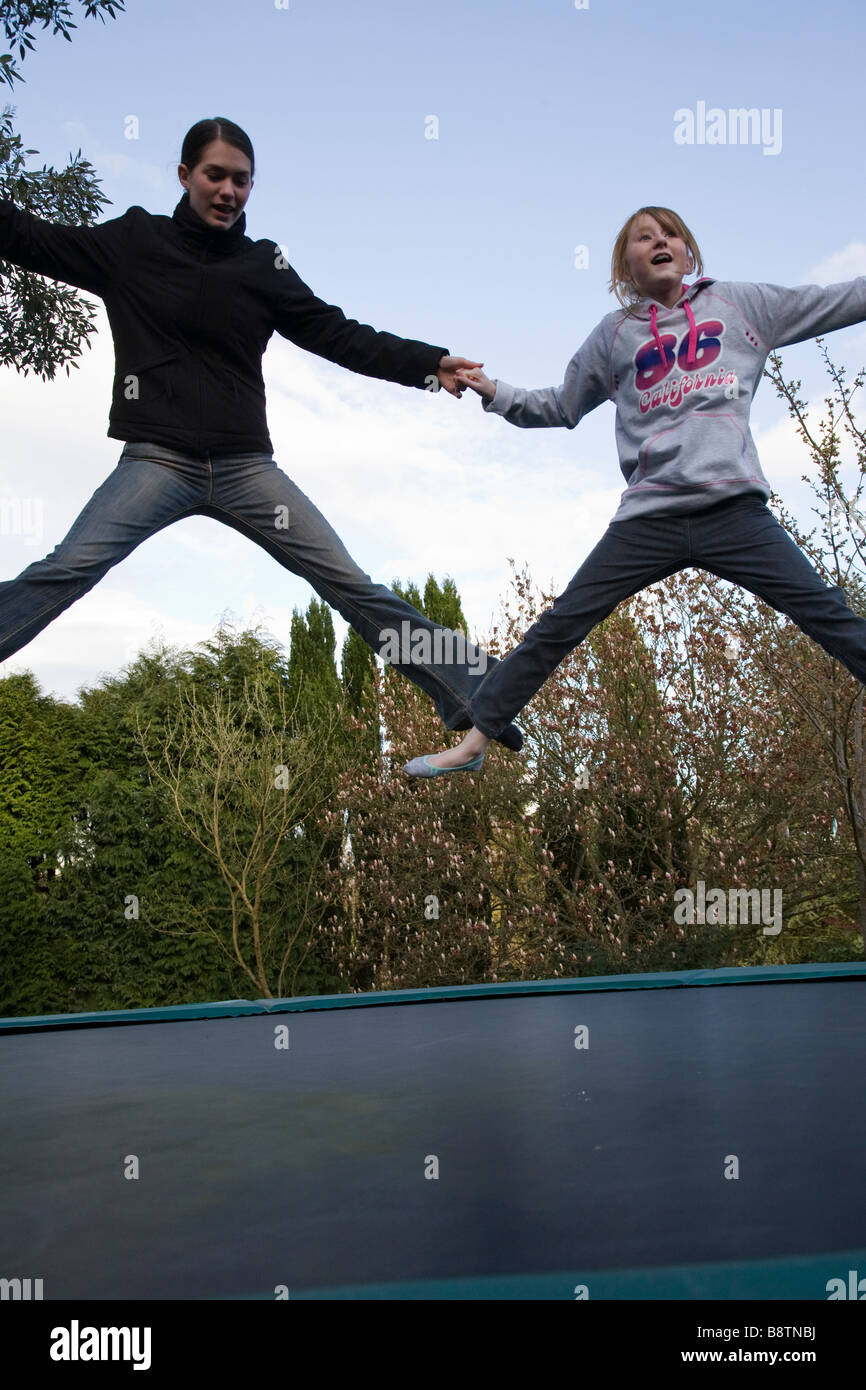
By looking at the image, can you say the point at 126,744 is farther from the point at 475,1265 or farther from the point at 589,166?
the point at 475,1265

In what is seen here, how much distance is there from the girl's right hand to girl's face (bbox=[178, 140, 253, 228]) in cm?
46

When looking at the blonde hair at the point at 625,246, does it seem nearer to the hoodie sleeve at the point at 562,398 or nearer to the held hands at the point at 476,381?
the hoodie sleeve at the point at 562,398

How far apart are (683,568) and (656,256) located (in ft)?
1.75

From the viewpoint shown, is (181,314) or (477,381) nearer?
(181,314)

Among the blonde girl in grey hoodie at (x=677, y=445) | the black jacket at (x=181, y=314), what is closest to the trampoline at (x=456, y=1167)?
the blonde girl in grey hoodie at (x=677, y=445)

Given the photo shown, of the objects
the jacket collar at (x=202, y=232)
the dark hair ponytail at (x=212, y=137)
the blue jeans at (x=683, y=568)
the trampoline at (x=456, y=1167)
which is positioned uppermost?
the dark hair ponytail at (x=212, y=137)

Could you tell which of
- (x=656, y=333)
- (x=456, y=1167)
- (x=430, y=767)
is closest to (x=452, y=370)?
(x=656, y=333)

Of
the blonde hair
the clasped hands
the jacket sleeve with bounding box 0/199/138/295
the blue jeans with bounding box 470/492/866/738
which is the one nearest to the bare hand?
the clasped hands

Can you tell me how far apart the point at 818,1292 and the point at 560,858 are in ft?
16.1

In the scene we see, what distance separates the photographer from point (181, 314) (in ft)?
6.06

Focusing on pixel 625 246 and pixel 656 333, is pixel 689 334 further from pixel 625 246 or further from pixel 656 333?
pixel 625 246

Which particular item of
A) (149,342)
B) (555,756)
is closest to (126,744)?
(555,756)

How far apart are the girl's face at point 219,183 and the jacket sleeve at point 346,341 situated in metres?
0.13

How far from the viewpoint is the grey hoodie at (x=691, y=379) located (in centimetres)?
176
